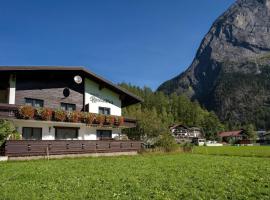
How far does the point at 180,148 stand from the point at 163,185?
25225 millimetres

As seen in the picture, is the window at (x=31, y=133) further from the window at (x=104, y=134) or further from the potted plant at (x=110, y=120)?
the window at (x=104, y=134)

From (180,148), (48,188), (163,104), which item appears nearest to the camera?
(48,188)

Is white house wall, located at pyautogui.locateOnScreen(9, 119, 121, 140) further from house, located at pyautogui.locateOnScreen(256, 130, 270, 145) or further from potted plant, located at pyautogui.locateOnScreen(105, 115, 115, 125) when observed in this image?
house, located at pyautogui.locateOnScreen(256, 130, 270, 145)

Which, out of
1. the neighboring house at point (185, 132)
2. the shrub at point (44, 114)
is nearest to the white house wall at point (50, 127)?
the shrub at point (44, 114)

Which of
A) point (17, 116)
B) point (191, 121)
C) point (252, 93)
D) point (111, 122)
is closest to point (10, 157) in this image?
point (17, 116)

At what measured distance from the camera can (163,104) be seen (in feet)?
392

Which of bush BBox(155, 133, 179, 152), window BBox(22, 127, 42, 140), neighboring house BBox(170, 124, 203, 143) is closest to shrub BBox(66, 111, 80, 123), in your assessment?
window BBox(22, 127, 42, 140)

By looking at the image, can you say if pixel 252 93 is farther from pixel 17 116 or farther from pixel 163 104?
pixel 17 116

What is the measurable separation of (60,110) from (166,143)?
40.5ft

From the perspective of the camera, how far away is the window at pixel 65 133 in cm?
2886

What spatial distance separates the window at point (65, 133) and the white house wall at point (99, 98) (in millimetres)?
2705

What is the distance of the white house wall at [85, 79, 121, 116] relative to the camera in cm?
3192

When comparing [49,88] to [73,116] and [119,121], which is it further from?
[119,121]

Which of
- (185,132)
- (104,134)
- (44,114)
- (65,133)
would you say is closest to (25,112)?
(44,114)
